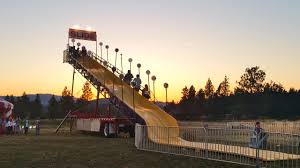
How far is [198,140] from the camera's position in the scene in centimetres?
2122

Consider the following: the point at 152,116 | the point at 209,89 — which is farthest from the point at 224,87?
the point at 152,116

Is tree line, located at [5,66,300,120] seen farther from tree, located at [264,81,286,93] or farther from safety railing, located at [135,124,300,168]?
safety railing, located at [135,124,300,168]

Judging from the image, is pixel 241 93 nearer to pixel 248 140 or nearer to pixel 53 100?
pixel 53 100

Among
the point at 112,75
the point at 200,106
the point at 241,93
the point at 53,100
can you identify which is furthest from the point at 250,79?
the point at 112,75

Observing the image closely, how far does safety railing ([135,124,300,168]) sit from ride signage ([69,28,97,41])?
2375 centimetres

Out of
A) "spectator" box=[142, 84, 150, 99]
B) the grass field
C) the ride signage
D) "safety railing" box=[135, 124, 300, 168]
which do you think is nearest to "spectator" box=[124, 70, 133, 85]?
"spectator" box=[142, 84, 150, 99]

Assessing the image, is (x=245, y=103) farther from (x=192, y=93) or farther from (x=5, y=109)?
(x=5, y=109)

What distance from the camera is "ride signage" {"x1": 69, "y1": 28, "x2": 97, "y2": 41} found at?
4656cm

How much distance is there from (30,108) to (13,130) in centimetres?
12880

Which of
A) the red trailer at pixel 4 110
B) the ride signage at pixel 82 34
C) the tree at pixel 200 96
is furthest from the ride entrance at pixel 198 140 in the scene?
the tree at pixel 200 96

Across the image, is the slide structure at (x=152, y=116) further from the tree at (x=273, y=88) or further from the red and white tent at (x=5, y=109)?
the tree at (x=273, y=88)

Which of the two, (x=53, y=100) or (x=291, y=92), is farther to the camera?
(x=53, y=100)

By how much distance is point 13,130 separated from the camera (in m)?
41.8

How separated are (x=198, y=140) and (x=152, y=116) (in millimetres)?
13487
